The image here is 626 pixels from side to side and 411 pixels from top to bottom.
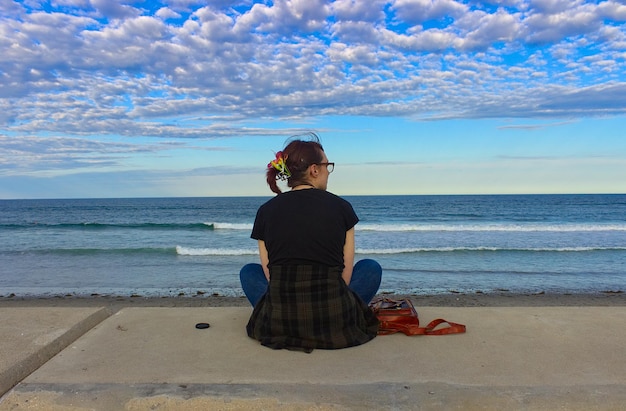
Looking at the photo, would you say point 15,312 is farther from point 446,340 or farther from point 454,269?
point 454,269

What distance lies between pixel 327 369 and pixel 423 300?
4.58 metres

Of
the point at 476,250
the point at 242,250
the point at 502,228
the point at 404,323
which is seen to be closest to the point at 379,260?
the point at 476,250

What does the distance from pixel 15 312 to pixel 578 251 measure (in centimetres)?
1356

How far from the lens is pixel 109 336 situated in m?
3.43

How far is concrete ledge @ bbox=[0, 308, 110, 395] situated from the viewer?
2840mm

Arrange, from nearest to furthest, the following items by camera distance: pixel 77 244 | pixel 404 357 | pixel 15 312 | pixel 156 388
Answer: pixel 156 388 < pixel 404 357 < pixel 15 312 < pixel 77 244

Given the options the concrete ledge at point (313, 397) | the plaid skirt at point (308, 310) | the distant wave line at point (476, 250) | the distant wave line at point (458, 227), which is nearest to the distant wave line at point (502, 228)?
the distant wave line at point (458, 227)

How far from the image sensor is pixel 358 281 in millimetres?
3477

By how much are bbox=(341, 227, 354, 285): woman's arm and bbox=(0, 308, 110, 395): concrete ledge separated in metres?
2.01

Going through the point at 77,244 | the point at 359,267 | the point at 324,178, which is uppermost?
Answer: the point at 324,178

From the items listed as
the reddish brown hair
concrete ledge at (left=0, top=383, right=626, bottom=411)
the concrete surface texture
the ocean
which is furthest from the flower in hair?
the ocean

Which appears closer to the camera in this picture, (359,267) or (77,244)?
(359,267)

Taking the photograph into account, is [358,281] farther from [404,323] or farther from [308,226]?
[308,226]

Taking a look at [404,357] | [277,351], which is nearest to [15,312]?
[277,351]
